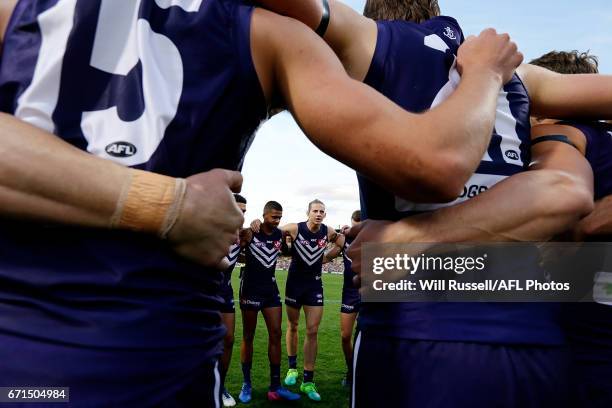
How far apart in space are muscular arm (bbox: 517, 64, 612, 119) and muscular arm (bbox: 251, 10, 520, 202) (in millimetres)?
947

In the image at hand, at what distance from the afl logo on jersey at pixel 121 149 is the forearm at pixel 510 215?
2.93ft

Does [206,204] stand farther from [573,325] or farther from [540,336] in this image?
[573,325]

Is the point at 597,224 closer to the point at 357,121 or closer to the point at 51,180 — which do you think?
the point at 357,121

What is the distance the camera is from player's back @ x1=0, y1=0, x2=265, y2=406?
97 cm

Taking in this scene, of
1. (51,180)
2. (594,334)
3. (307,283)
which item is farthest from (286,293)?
(51,180)

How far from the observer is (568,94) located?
193cm

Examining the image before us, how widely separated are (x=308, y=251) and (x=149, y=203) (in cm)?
933

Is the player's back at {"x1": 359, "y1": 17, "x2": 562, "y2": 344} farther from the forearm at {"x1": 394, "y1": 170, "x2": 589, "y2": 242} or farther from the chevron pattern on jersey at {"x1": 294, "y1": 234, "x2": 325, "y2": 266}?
the chevron pattern on jersey at {"x1": 294, "y1": 234, "x2": 325, "y2": 266}

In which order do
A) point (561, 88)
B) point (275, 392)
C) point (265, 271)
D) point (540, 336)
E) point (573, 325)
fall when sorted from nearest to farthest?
point (540, 336)
point (561, 88)
point (573, 325)
point (275, 392)
point (265, 271)

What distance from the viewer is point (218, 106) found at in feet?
3.78

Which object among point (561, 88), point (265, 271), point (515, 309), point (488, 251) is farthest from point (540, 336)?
point (265, 271)

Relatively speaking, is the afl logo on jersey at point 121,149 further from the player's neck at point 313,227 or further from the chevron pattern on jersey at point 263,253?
the player's neck at point 313,227

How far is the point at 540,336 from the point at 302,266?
8.53 m

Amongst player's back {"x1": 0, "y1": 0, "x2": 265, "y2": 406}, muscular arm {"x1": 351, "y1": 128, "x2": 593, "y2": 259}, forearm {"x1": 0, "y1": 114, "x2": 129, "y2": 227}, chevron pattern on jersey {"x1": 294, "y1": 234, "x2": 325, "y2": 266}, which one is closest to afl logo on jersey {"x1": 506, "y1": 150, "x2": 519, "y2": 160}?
muscular arm {"x1": 351, "y1": 128, "x2": 593, "y2": 259}
